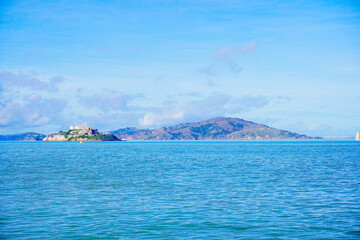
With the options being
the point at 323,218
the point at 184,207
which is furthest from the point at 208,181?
the point at 323,218

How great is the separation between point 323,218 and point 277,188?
12.0 metres

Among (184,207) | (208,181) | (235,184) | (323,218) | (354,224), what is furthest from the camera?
(208,181)

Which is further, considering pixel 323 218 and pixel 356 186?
pixel 356 186

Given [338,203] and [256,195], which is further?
[256,195]

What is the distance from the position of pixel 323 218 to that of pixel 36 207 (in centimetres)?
1993

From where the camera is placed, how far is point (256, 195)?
29.6 meters

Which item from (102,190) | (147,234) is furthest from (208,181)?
(147,234)

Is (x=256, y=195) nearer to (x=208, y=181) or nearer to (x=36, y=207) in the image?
(x=208, y=181)

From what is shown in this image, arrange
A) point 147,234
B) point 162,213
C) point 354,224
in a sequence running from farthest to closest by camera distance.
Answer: point 162,213 < point 354,224 < point 147,234

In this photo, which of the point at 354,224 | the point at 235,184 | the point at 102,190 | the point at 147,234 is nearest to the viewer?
the point at 147,234

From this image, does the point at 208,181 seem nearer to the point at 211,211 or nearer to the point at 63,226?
the point at 211,211

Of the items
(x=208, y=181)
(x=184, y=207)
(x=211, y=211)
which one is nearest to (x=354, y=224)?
(x=211, y=211)

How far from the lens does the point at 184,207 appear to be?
982 inches

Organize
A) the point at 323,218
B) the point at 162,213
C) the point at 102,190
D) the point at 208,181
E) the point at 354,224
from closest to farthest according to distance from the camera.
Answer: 1. the point at 354,224
2. the point at 323,218
3. the point at 162,213
4. the point at 102,190
5. the point at 208,181
